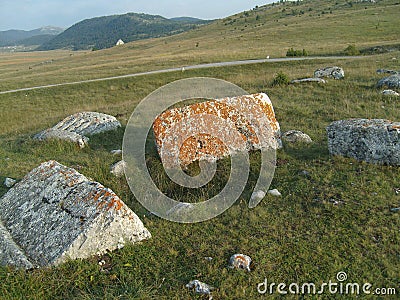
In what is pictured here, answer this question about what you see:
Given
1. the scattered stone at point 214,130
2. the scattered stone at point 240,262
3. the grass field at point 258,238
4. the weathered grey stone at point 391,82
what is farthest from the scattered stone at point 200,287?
the weathered grey stone at point 391,82

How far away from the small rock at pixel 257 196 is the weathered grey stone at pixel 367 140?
2.57 meters

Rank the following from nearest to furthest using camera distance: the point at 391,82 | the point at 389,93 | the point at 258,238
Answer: the point at 258,238 → the point at 389,93 → the point at 391,82

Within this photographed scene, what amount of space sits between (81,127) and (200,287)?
9103 mm

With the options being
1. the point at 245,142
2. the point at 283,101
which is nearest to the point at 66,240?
the point at 245,142

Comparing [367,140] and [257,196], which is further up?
[367,140]

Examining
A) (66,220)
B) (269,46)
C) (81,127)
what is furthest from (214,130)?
(269,46)

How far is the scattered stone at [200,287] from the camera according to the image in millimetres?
4285

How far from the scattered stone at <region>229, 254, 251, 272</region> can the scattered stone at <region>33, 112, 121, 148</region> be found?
7200 millimetres

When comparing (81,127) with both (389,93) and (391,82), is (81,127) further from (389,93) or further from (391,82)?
(391,82)

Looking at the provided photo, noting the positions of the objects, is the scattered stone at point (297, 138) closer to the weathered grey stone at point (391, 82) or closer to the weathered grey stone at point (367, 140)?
the weathered grey stone at point (367, 140)

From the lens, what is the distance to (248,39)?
60.2m

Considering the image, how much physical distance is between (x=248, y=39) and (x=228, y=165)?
187ft

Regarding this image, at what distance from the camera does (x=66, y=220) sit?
17.2ft

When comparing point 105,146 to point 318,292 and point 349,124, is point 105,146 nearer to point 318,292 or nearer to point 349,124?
point 349,124
